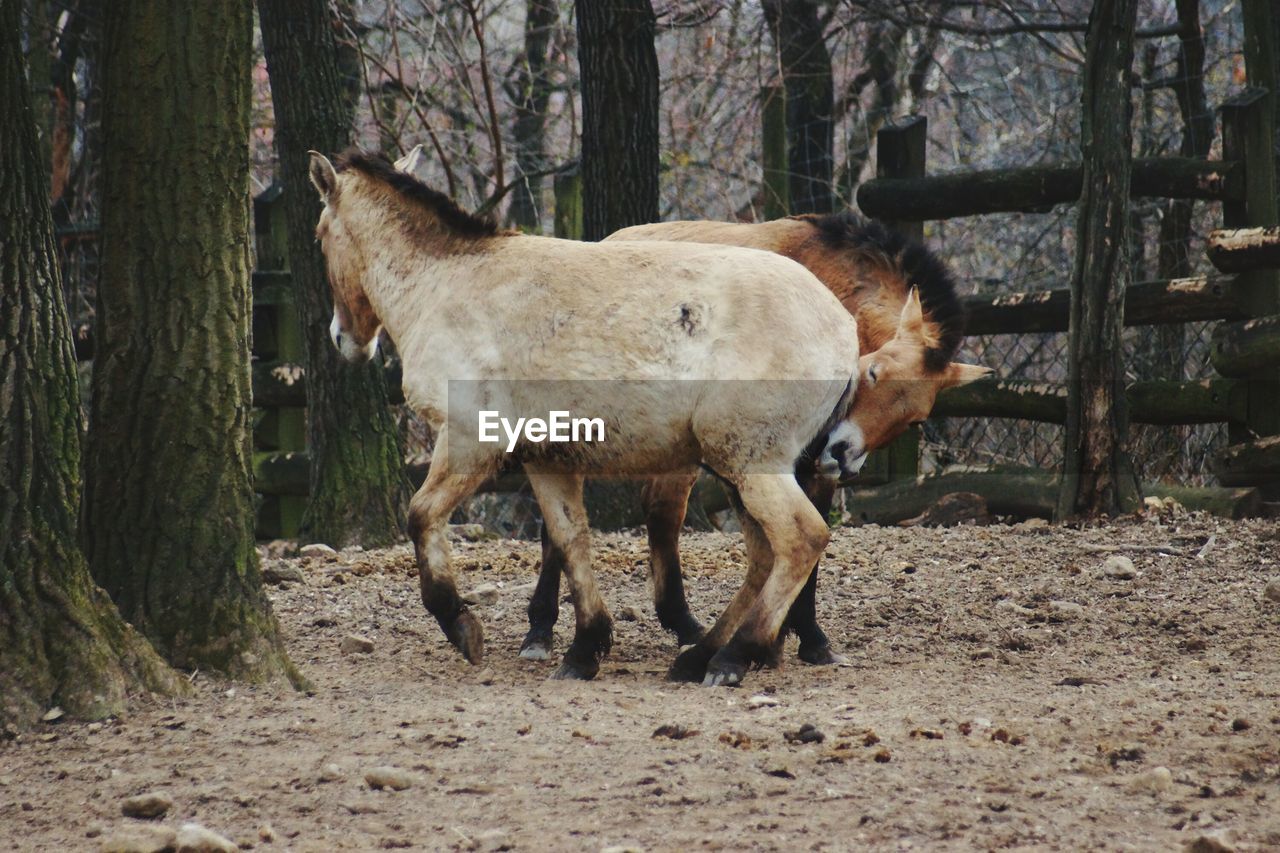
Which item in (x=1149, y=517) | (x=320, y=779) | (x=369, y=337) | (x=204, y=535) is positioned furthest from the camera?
(x=1149, y=517)

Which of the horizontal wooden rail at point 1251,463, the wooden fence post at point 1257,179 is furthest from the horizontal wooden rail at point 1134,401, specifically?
the horizontal wooden rail at point 1251,463

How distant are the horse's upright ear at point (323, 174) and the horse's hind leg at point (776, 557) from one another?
2.18m

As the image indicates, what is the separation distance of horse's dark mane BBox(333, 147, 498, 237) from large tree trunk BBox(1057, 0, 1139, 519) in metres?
4.11

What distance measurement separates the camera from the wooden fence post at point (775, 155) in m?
12.1

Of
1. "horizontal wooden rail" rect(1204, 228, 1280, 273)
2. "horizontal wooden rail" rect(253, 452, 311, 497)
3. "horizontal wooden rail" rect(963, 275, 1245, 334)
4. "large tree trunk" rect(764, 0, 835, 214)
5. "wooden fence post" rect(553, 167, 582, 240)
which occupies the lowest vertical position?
"horizontal wooden rail" rect(253, 452, 311, 497)

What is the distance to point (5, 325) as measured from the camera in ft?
14.6

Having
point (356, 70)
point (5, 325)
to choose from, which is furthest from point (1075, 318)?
point (356, 70)

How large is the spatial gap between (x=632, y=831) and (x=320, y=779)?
915mm

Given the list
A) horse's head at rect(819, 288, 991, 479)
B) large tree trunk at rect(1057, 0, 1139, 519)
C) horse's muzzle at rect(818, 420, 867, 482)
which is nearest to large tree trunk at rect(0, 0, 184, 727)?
horse's muzzle at rect(818, 420, 867, 482)

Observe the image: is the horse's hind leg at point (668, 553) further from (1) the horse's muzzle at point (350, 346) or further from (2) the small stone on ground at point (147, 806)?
(2) the small stone on ground at point (147, 806)

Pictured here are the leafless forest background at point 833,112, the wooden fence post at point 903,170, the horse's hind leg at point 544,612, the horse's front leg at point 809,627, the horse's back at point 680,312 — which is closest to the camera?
the horse's back at point 680,312

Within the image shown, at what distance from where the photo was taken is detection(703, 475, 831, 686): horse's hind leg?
5.27 meters

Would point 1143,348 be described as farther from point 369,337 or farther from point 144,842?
point 144,842

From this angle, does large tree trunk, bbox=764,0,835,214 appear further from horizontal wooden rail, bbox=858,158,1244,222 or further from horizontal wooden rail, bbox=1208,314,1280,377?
horizontal wooden rail, bbox=1208,314,1280,377
